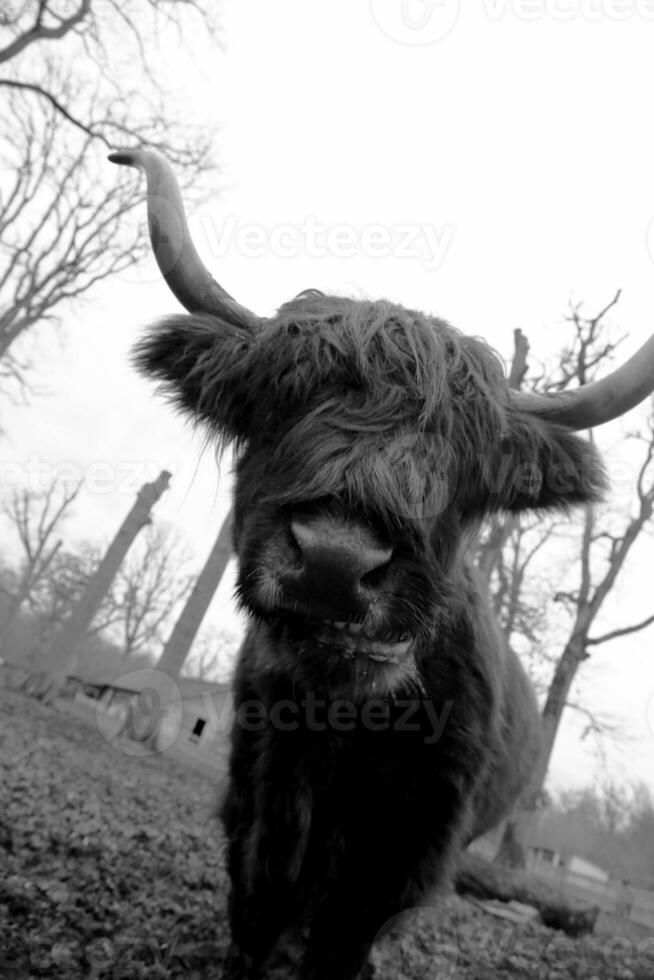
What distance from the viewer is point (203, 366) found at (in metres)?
3.67

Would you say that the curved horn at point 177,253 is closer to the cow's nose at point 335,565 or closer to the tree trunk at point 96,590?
the cow's nose at point 335,565

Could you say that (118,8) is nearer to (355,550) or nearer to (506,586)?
(355,550)

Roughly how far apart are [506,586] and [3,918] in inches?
838

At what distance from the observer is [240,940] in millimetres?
3775

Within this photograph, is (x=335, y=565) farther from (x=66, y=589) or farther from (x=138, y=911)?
(x=66, y=589)

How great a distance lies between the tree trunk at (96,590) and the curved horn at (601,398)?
19559 millimetres

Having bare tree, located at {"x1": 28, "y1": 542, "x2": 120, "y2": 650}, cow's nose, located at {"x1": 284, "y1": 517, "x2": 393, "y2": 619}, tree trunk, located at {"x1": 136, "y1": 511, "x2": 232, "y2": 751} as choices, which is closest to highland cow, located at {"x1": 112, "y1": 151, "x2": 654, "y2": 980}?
cow's nose, located at {"x1": 284, "y1": 517, "x2": 393, "y2": 619}

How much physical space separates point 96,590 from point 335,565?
20.8 metres

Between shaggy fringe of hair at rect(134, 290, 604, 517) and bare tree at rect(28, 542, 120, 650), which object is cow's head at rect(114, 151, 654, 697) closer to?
shaggy fringe of hair at rect(134, 290, 604, 517)

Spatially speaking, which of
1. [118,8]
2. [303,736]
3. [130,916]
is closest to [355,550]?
[303,736]

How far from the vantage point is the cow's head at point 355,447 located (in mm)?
2502

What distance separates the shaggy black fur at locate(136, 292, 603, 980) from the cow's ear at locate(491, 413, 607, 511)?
11 mm

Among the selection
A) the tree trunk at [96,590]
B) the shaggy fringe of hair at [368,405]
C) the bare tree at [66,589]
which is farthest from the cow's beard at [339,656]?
the bare tree at [66,589]

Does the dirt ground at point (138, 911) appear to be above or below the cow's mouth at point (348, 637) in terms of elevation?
below
